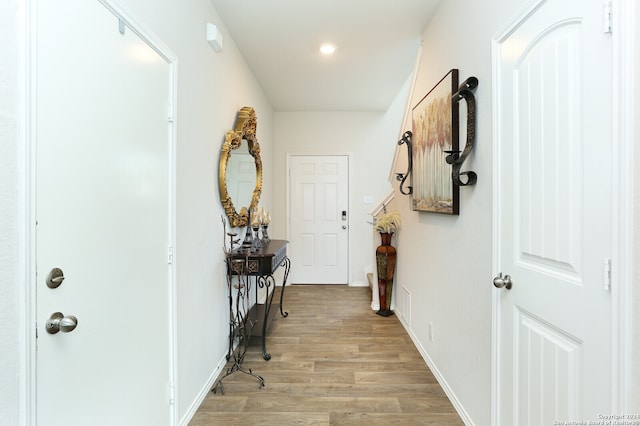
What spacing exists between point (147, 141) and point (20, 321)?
85 centimetres

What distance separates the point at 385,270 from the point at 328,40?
2343mm

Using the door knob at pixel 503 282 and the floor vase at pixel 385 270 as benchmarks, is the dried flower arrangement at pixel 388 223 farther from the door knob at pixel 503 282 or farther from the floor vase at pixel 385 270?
the door knob at pixel 503 282

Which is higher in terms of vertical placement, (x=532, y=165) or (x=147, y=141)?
(x=147, y=141)

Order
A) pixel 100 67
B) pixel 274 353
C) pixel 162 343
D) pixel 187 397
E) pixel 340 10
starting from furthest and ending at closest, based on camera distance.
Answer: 1. pixel 274 353
2. pixel 340 10
3. pixel 187 397
4. pixel 162 343
5. pixel 100 67

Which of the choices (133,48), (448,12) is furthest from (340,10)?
(133,48)

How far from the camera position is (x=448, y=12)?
2.05 meters

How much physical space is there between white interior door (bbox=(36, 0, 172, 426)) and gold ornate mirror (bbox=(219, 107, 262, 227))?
837mm

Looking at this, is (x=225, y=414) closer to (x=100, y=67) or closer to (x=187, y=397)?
(x=187, y=397)

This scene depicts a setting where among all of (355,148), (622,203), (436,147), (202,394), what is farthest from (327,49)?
(202,394)

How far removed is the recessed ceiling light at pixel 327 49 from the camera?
2.76m

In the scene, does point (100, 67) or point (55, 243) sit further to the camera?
point (100, 67)

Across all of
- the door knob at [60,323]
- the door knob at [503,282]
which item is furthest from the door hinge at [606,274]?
the door knob at [60,323]

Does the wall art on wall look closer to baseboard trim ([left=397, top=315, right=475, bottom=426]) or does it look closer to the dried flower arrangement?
the dried flower arrangement

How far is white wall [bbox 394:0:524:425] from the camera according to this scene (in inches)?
60.6
